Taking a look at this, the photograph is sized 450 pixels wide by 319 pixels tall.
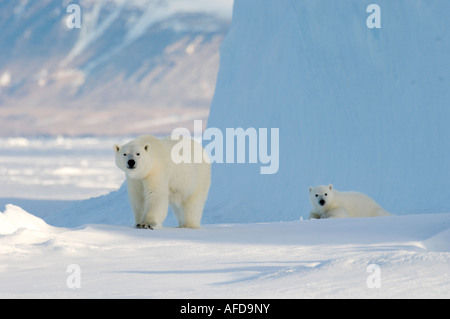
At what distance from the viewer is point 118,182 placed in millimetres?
29469

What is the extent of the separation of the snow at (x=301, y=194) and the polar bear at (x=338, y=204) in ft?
2.01

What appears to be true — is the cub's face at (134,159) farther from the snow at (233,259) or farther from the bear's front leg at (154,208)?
the snow at (233,259)

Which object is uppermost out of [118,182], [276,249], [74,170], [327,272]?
[74,170]

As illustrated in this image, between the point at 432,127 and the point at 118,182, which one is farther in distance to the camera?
the point at 118,182

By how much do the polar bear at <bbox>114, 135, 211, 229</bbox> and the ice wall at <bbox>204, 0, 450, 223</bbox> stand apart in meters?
5.67

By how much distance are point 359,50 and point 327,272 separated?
30.5 feet

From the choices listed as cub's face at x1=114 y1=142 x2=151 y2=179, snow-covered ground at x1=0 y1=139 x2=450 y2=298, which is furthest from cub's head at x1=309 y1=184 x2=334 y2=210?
cub's face at x1=114 y1=142 x2=151 y2=179

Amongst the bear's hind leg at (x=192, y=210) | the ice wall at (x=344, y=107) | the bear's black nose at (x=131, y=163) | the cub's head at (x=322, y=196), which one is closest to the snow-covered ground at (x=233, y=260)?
the bear's hind leg at (x=192, y=210)

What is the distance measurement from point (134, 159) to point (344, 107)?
7.59 metres

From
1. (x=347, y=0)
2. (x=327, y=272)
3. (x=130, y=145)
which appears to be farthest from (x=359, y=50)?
(x=327, y=272)

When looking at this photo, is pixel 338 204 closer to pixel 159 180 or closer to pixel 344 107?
pixel 159 180

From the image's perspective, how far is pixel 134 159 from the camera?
17.9ft

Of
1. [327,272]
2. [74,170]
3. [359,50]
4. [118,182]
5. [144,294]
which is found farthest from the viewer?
[74,170]
